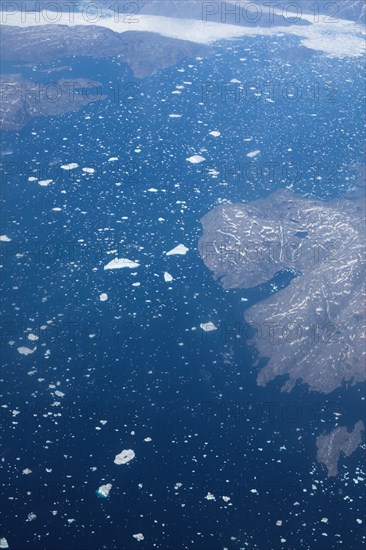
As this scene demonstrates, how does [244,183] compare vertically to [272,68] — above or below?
below

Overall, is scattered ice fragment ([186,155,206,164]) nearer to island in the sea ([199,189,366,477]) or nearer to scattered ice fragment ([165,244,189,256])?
island in the sea ([199,189,366,477])

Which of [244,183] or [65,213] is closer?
[65,213]

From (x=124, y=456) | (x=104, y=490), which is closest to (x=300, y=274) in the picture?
(x=124, y=456)

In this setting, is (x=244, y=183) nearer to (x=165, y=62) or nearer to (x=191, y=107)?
(x=191, y=107)

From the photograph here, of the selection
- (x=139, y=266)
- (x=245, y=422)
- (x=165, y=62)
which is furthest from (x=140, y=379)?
(x=165, y=62)

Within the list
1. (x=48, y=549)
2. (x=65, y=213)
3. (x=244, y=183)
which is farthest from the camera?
(x=244, y=183)

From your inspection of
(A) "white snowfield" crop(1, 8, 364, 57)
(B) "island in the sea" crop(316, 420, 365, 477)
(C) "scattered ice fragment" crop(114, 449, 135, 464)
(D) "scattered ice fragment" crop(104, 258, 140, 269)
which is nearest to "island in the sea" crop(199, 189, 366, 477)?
(B) "island in the sea" crop(316, 420, 365, 477)
